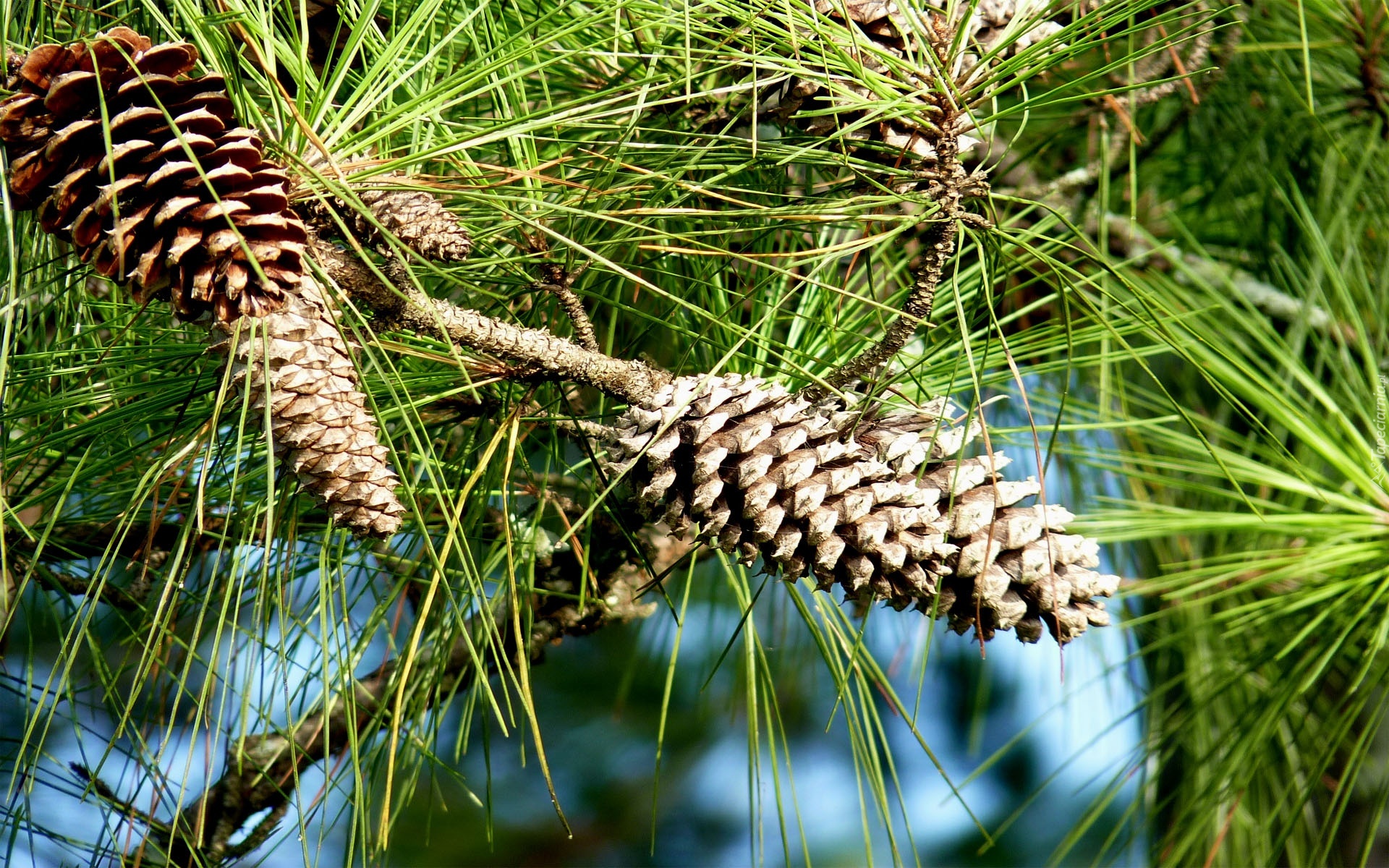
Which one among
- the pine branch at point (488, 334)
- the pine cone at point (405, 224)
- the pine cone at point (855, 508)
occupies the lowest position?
the pine cone at point (855, 508)

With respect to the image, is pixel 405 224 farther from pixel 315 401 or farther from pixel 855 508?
pixel 855 508

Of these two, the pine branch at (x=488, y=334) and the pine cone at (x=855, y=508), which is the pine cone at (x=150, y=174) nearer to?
the pine branch at (x=488, y=334)

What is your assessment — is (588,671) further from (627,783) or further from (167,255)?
(167,255)

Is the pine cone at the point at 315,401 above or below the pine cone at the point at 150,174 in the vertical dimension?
below

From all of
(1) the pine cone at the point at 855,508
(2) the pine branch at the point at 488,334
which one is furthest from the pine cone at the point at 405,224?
(1) the pine cone at the point at 855,508

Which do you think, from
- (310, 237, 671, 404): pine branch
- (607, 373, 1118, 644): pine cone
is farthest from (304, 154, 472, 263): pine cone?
(607, 373, 1118, 644): pine cone

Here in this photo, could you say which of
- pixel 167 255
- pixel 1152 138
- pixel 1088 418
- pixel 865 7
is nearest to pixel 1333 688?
pixel 1088 418

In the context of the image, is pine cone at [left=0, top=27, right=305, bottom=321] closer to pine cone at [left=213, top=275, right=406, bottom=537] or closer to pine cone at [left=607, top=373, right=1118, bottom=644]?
pine cone at [left=213, top=275, right=406, bottom=537]
